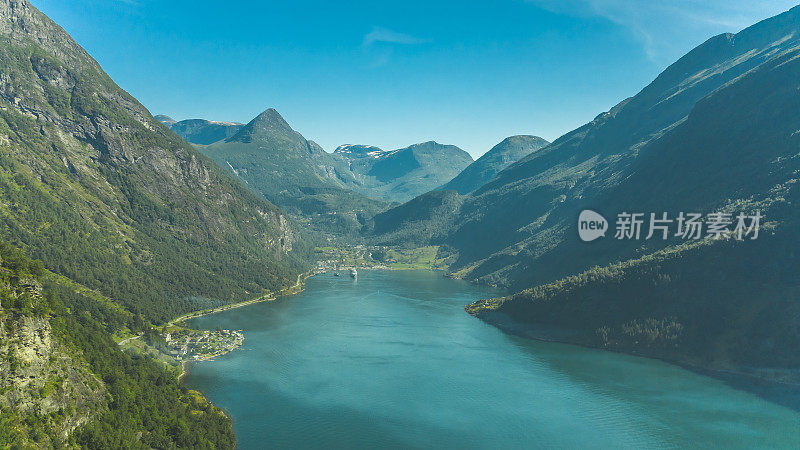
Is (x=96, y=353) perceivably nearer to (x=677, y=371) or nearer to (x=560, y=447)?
(x=560, y=447)

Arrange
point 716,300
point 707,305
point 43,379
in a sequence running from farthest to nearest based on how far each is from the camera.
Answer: point 707,305
point 716,300
point 43,379

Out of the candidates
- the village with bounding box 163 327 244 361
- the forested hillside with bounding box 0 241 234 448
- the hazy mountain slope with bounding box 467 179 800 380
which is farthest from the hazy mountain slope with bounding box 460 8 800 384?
the forested hillside with bounding box 0 241 234 448

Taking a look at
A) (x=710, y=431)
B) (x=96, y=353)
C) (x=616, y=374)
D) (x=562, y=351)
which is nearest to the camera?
(x=96, y=353)

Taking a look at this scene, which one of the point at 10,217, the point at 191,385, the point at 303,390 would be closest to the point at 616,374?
the point at 303,390

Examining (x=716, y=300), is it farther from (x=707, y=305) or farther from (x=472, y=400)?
(x=472, y=400)

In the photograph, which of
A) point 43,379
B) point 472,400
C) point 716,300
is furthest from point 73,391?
point 716,300

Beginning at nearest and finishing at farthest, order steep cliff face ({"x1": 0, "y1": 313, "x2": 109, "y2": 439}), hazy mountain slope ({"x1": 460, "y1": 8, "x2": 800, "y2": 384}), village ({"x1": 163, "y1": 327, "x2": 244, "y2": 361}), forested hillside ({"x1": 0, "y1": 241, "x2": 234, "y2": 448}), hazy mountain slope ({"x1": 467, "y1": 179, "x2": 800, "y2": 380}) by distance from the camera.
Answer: steep cliff face ({"x1": 0, "y1": 313, "x2": 109, "y2": 439}) → forested hillside ({"x1": 0, "y1": 241, "x2": 234, "y2": 448}) → hazy mountain slope ({"x1": 467, "y1": 179, "x2": 800, "y2": 380}) → hazy mountain slope ({"x1": 460, "y1": 8, "x2": 800, "y2": 384}) → village ({"x1": 163, "y1": 327, "x2": 244, "y2": 361})

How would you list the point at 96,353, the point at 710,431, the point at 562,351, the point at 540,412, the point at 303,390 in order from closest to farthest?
the point at 96,353 → the point at 710,431 → the point at 540,412 → the point at 303,390 → the point at 562,351

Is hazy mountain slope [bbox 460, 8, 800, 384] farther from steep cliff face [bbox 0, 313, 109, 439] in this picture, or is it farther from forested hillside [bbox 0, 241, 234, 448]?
steep cliff face [bbox 0, 313, 109, 439]

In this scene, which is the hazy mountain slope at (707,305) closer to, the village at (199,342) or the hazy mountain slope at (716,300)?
the hazy mountain slope at (716,300)
